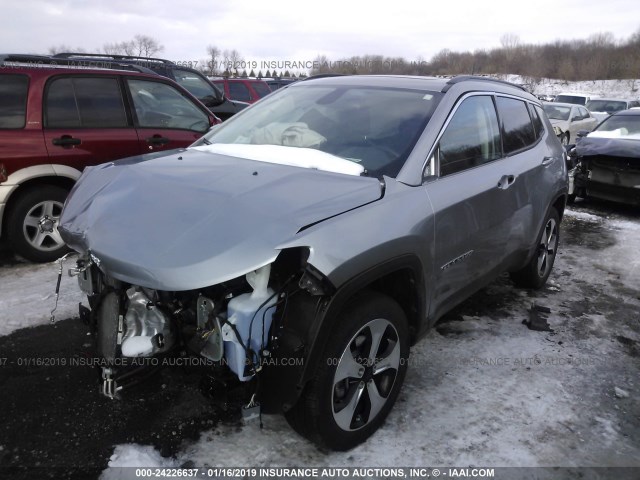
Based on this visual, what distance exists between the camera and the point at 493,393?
Result: 9.97ft

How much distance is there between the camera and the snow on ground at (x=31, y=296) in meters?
3.74

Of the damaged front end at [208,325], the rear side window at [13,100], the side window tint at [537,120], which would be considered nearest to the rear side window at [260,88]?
the rear side window at [13,100]

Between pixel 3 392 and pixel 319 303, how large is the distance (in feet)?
6.79

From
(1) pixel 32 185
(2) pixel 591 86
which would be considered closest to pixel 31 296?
(1) pixel 32 185

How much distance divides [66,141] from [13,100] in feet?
1.83

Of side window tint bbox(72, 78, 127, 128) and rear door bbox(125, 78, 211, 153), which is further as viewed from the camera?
rear door bbox(125, 78, 211, 153)

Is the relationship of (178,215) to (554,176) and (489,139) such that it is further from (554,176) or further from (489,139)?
(554,176)

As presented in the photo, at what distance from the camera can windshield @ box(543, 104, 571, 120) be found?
15058 mm

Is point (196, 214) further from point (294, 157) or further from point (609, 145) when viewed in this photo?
→ point (609, 145)

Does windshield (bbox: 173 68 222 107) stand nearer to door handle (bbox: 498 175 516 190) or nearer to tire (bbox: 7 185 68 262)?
tire (bbox: 7 185 68 262)

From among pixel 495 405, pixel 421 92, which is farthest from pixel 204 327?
pixel 421 92

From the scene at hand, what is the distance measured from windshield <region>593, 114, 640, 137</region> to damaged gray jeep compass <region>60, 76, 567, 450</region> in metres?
6.46

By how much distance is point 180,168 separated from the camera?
9.05 ft

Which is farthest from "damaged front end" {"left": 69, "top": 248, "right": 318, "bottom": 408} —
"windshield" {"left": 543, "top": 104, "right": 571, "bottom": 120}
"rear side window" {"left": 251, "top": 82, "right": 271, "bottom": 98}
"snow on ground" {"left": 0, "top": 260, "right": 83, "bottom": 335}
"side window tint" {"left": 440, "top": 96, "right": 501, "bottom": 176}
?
"windshield" {"left": 543, "top": 104, "right": 571, "bottom": 120}
